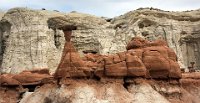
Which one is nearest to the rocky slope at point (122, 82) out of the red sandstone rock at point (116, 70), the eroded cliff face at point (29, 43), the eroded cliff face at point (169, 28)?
the red sandstone rock at point (116, 70)

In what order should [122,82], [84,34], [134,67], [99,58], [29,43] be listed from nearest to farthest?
[122,82] < [134,67] < [99,58] < [29,43] < [84,34]

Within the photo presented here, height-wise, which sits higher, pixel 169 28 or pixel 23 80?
pixel 169 28

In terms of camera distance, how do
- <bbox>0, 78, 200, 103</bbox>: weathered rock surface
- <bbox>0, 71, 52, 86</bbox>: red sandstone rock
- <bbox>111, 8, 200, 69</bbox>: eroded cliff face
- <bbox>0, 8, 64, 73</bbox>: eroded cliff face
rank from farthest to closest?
<bbox>111, 8, 200, 69</bbox>: eroded cliff face < <bbox>0, 8, 64, 73</bbox>: eroded cliff face < <bbox>0, 71, 52, 86</bbox>: red sandstone rock < <bbox>0, 78, 200, 103</bbox>: weathered rock surface

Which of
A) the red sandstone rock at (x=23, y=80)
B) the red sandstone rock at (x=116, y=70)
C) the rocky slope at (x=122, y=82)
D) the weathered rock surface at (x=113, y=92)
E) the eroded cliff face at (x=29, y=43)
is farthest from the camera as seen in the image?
the eroded cliff face at (x=29, y=43)

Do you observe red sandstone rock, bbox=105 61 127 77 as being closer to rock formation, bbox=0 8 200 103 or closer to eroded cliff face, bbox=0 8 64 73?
rock formation, bbox=0 8 200 103

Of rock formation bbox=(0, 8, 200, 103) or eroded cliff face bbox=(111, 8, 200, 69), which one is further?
eroded cliff face bbox=(111, 8, 200, 69)

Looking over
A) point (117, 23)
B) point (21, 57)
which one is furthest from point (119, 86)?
point (117, 23)

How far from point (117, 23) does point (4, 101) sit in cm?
4446

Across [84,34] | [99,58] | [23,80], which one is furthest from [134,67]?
[84,34]

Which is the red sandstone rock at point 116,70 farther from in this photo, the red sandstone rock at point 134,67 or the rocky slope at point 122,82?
the red sandstone rock at point 134,67

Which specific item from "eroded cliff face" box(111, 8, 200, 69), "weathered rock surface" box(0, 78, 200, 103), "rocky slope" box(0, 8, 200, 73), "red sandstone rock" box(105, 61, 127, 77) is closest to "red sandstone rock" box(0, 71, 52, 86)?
"weathered rock surface" box(0, 78, 200, 103)

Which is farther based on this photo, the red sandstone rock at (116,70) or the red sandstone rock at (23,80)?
the red sandstone rock at (23,80)

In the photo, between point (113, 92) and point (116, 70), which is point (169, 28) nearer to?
point (116, 70)

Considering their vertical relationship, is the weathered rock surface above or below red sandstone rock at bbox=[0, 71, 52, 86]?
above
